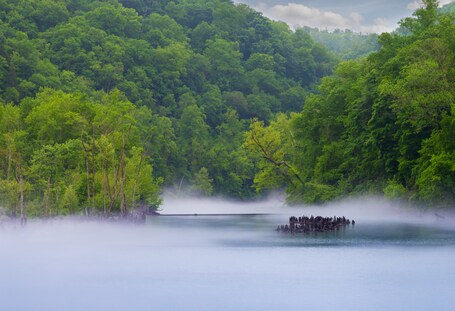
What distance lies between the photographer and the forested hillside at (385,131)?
6506 cm

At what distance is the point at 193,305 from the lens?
27.8 metres

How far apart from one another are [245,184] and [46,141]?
6400 centimetres

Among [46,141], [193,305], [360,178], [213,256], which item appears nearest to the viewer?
[193,305]

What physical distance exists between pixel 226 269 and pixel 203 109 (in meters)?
116

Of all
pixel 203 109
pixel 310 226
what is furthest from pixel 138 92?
pixel 310 226

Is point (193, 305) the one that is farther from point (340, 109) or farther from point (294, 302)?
point (340, 109)

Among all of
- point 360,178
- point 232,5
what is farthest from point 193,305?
point 232,5

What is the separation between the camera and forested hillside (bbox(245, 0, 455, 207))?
65062 mm

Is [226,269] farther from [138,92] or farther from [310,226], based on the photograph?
[138,92]

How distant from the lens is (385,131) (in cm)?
7256

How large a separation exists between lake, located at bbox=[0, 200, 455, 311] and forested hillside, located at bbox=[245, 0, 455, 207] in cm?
998

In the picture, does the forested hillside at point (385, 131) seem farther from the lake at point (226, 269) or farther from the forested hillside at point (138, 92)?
the forested hillside at point (138, 92)

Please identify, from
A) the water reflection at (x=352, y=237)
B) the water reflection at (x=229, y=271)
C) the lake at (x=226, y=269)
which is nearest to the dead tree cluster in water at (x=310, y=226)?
the water reflection at (x=352, y=237)

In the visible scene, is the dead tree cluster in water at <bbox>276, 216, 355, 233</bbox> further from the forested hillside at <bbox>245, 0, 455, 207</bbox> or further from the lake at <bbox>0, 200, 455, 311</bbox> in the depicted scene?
the forested hillside at <bbox>245, 0, 455, 207</bbox>
